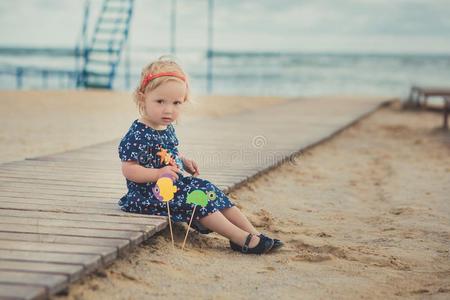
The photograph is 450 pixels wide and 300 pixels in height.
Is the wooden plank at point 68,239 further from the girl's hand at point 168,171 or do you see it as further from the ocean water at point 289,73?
the ocean water at point 289,73

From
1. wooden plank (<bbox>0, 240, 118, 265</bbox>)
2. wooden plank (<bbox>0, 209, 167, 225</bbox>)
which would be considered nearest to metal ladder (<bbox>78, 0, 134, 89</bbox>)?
wooden plank (<bbox>0, 209, 167, 225</bbox>)

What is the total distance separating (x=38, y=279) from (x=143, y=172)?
3.68 feet

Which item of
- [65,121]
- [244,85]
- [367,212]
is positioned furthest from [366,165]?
[244,85]

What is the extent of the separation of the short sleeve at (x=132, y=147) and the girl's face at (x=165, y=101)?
0.15 meters

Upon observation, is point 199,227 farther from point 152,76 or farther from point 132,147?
point 152,76

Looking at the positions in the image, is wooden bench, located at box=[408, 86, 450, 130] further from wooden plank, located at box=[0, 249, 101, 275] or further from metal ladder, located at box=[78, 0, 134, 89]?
wooden plank, located at box=[0, 249, 101, 275]

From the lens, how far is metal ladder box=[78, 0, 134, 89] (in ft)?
58.5

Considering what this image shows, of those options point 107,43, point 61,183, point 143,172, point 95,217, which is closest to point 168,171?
point 143,172

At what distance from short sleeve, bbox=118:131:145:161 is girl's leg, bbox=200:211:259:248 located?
0.55 m

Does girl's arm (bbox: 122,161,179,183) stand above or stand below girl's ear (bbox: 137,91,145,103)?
below

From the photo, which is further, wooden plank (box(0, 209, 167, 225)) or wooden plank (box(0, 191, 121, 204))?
wooden plank (box(0, 191, 121, 204))

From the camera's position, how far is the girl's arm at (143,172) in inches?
140

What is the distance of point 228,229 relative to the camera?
3.61 m

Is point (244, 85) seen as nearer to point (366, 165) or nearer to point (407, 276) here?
point (366, 165)
